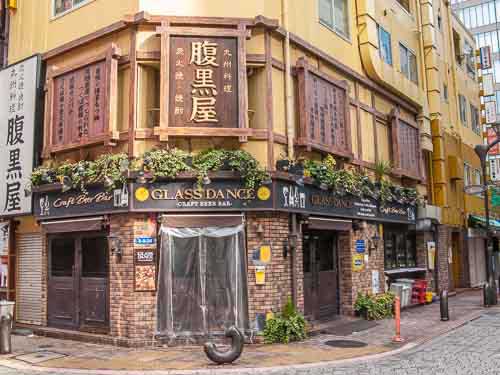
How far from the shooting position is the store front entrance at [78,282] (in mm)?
12383

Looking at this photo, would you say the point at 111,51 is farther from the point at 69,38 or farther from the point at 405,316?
the point at 405,316

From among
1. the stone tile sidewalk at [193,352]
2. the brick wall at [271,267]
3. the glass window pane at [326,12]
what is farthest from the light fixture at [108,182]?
the glass window pane at [326,12]

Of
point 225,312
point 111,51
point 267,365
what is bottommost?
point 267,365

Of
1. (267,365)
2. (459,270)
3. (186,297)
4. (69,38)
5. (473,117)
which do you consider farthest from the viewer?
(473,117)

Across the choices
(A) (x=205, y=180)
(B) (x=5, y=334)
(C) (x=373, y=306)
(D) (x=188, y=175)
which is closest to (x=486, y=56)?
(C) (x=373, y=306)

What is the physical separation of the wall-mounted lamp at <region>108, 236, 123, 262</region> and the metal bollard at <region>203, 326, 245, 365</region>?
3.38 m

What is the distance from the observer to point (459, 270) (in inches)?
968

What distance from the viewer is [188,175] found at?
11453 mm

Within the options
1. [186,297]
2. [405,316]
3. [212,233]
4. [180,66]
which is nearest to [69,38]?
[180,66]

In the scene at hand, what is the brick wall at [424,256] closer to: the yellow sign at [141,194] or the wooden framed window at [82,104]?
the yellow sign at [141,194]

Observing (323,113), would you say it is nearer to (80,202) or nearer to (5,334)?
(80,202)

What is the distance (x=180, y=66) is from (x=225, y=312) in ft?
18.1

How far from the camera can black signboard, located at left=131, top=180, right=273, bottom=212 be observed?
1140cm

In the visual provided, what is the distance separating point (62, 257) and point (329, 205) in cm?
691
